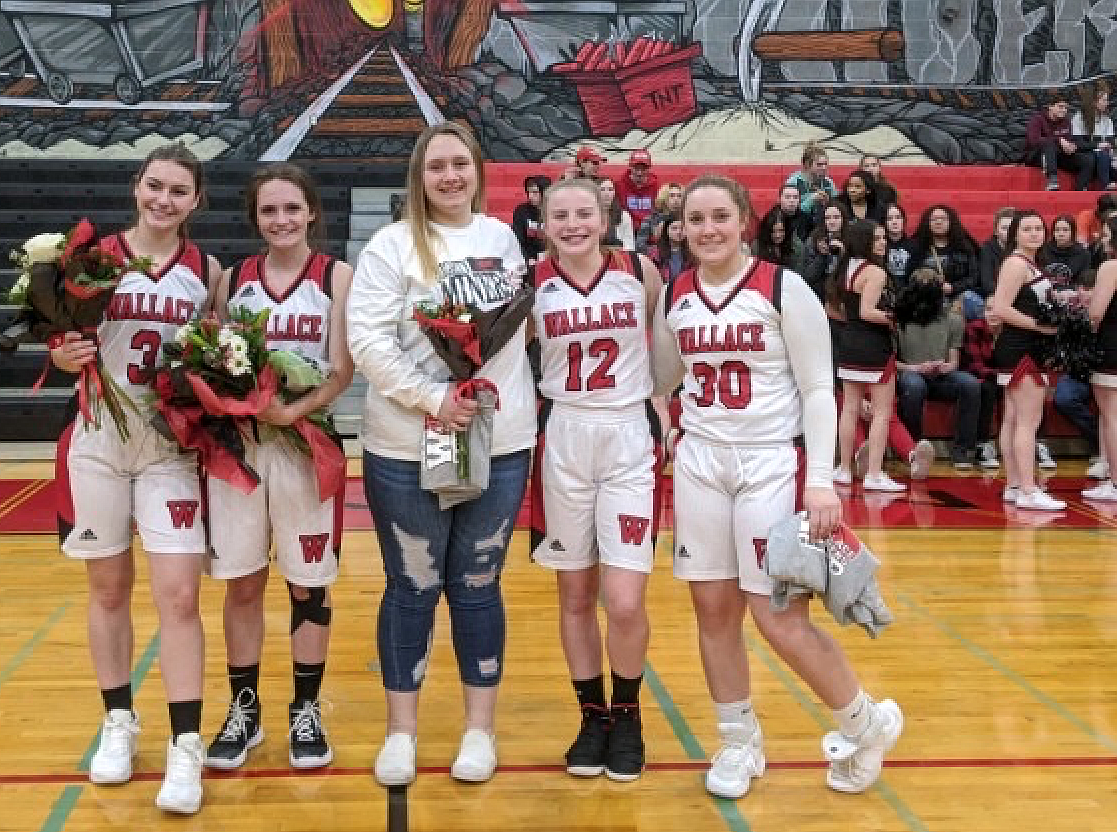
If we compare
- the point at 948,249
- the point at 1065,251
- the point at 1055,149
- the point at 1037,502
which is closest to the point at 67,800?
the point at 1037,502

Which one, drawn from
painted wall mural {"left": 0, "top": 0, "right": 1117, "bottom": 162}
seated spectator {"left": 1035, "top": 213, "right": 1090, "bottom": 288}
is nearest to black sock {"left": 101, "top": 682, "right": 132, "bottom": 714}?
seated spectator {"left": 1035, "top": 213, "right": 1090, "bottom": 288}

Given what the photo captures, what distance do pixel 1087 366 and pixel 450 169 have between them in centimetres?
513

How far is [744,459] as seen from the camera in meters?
3.31

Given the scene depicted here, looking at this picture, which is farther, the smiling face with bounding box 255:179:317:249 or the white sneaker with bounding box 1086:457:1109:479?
the white sneaker with bounding box 1086:457:1109:479

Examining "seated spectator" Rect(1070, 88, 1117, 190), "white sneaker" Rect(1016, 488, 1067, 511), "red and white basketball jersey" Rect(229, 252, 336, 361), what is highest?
"seated spectator" Rect(1070, 88, 1117, 190)

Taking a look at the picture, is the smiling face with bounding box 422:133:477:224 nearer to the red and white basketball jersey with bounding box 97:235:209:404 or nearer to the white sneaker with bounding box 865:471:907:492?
the red and white basketball jersey with bounding box 97:235:209:404

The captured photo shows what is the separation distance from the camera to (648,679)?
441 cm

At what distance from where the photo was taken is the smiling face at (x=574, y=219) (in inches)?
136

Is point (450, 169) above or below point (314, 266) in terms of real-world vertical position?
above

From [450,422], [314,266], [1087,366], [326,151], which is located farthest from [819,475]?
[326,151]

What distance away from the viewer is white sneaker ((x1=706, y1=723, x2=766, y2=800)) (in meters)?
3.38

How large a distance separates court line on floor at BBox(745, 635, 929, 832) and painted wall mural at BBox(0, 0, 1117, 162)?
35.9 feet

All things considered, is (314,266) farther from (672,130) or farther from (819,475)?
(672,130)

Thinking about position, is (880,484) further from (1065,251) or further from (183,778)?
(183,778)
